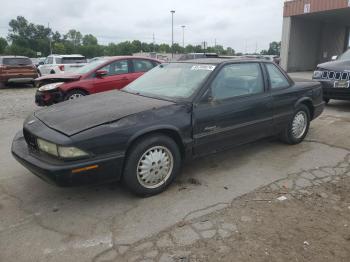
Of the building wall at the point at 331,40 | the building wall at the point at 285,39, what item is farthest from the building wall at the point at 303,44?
the building wall at the point at 331,40

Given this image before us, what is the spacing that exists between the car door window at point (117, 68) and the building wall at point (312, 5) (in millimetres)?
16446

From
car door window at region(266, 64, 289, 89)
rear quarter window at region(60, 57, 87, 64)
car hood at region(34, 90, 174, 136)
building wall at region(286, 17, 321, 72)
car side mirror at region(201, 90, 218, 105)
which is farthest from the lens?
building wall at region(286, 17, 321, 72)

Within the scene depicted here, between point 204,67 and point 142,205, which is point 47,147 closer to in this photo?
point 142,205

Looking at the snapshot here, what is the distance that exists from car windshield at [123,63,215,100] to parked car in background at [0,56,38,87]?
463 inches

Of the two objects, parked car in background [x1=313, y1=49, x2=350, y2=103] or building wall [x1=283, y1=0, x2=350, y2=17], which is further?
building wall [x1=283, y1=0, x2=350, y2=17]

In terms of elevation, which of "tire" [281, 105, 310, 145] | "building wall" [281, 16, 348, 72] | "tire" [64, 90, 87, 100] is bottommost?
"tire" [281, 105, 310, 145]

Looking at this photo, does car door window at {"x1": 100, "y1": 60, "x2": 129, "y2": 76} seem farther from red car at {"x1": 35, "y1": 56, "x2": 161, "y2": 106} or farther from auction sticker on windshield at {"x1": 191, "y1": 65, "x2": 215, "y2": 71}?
auction sticker on windshield at {"x1": 191, "y1": 65, "x2": 215, "y2": 71}

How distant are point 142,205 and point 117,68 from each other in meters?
5.59

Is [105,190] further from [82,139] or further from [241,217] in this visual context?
[241,217]

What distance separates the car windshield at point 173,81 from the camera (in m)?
4.03

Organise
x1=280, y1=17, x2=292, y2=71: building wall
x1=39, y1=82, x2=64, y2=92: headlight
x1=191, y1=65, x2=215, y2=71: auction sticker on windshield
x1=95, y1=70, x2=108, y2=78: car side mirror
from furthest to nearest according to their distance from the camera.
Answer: x1=280, y1=17, x2=292, y2=71: building wall → x1=95, y1=70, x2=108, y2=78: car side mirror → x1=39, y1=82, x2=64, y2=92: headlight → x1=191, y1=65, x2=215, y2=71: auction sticker on windshield

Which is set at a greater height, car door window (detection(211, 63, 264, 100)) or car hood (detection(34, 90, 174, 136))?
car door window (detection(211, 63, 264, 100))

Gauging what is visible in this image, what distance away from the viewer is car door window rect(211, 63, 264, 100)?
4.08 metres

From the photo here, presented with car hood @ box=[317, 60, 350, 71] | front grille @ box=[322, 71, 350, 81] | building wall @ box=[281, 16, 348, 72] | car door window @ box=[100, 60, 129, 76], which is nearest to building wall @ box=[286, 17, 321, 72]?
building wall @ box=[281, 16, 348, 72]
